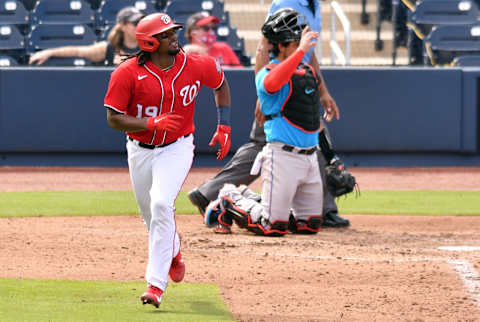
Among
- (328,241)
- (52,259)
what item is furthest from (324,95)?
(52,259)

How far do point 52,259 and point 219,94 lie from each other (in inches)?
68.7

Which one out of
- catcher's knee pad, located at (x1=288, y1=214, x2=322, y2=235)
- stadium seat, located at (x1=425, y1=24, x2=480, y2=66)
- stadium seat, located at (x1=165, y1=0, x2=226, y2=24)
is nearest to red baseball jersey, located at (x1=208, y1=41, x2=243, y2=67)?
stadium seat, located at (x1=165, y1=0, x2=226, y2=24)

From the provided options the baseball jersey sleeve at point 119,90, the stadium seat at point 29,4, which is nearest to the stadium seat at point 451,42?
the stadium seat at point 29,4

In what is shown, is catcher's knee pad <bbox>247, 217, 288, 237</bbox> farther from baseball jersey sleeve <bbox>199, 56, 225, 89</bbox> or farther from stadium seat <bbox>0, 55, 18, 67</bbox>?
stadium seat <bbox>0, 55, 18, 67</bbox>

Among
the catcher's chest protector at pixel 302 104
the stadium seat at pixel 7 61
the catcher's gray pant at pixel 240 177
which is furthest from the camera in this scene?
the stadium seat at pixel 7 61

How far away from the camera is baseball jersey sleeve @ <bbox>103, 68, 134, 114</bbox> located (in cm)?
484

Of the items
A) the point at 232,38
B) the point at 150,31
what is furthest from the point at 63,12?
the point at 150,31

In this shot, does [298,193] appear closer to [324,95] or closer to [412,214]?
[324,95]

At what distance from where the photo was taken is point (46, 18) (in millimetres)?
13648

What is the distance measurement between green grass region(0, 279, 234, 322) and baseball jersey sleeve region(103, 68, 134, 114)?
3.44 ft

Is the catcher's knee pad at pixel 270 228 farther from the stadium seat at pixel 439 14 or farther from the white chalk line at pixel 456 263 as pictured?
the stadium seat at pixel 439 14

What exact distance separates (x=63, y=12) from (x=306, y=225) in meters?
7.68

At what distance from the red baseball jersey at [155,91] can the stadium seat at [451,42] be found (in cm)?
867

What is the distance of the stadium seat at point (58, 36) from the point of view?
13000mm
